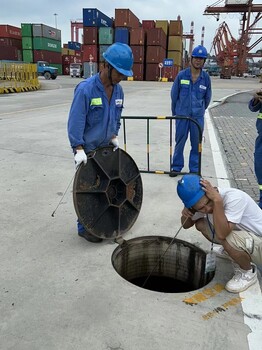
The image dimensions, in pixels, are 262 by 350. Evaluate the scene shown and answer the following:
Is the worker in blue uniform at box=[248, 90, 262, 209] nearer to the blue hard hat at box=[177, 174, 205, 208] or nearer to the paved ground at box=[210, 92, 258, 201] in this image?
the paved ground at box=[210, 92, 258, 201]

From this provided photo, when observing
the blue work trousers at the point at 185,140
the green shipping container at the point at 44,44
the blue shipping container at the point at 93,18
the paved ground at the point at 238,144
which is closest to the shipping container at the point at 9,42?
the green shipping container at the point at 44,44

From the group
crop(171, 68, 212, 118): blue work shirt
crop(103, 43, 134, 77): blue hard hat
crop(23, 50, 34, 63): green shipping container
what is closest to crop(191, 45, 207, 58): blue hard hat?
crop(171, 68, 212, 118): blue work shirt

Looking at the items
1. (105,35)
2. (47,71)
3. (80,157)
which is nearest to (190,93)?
(80,157)

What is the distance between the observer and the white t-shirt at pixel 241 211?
2441 mm

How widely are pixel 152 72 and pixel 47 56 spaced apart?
1947cm

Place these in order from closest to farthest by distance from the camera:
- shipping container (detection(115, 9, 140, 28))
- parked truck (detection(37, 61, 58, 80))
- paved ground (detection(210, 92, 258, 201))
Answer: paved ground (detection(210, 92, 258, 201))
parked truck (detection(37, 61, 58, 80))
shipping container (detection(115, 9, 140, 28))

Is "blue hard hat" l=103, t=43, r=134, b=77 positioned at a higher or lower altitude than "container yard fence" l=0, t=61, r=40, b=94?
lower

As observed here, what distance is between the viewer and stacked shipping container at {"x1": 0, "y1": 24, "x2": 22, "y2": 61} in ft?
158

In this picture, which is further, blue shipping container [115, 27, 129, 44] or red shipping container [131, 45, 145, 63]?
blue shipping container [115, 27, 129, 44]

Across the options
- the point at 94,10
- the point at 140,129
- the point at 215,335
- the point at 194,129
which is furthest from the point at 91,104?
the point at 94,10

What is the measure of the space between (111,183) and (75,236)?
684 mm

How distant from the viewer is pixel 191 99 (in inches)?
201

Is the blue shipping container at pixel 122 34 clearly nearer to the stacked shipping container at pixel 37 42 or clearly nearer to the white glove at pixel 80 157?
the stacked shipping container at pixel 37 42

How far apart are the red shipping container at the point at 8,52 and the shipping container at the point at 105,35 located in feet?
49.3
